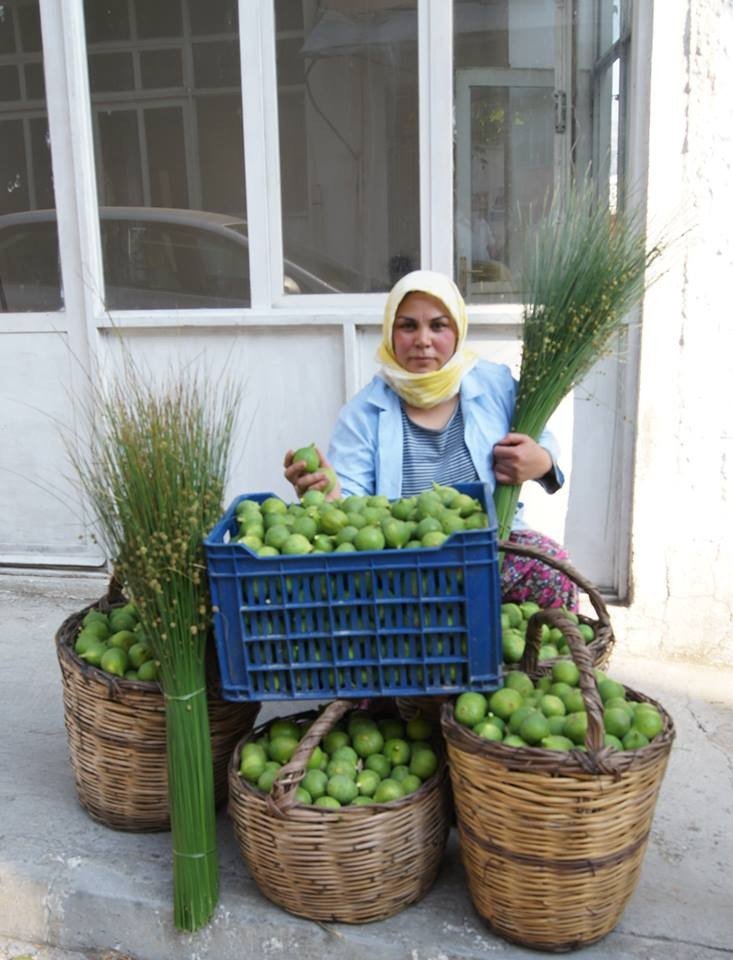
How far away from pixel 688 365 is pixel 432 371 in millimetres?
1064

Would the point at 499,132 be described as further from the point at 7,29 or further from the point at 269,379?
the point at 7,29

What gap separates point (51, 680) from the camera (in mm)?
3256

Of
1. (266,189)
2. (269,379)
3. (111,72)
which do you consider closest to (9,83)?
(111,72)

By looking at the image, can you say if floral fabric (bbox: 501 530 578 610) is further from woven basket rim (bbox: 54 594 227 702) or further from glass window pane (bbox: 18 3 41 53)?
glass window pane (bbox: 18 3 41 53)

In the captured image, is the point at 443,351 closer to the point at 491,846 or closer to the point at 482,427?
the point at 482,427

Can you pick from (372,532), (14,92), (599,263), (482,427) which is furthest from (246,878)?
(14,92)

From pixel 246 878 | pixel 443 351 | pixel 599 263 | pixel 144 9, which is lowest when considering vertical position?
pixel 246 878

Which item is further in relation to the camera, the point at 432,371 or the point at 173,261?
the point at 173,261

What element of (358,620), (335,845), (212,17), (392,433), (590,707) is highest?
(212,17)

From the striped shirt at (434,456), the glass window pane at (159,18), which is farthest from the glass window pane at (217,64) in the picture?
the striped shirt at (434,456)

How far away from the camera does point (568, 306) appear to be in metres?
2.53

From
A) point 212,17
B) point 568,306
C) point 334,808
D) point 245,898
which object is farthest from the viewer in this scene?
point 212,17

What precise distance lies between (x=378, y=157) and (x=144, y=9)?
1078 millimetres

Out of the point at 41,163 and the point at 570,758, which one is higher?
the point at 41,163
